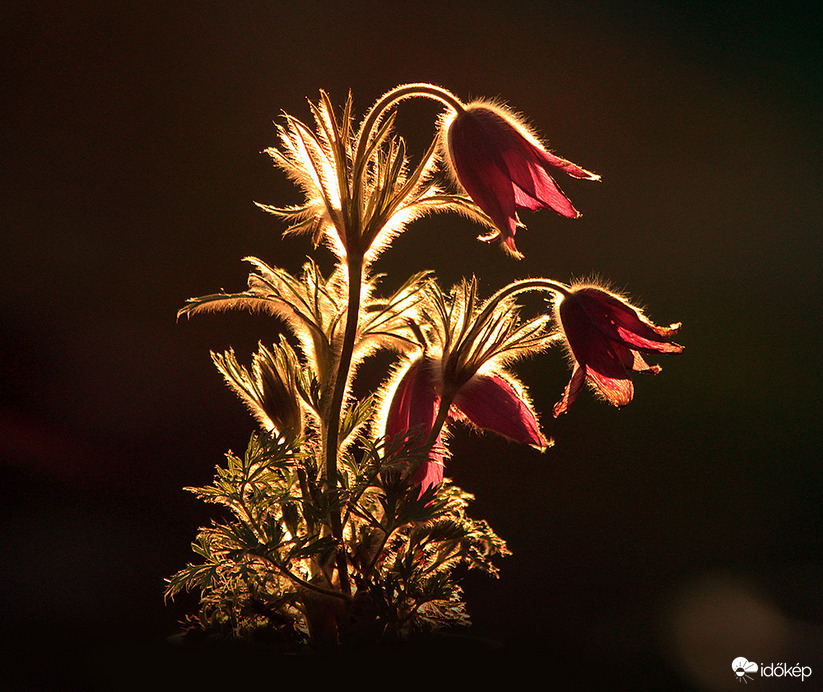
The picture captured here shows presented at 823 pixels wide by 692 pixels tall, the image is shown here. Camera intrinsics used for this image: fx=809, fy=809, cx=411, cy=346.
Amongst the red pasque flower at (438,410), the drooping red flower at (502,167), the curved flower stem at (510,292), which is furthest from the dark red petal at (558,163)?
the red pasque flower at (438,410)

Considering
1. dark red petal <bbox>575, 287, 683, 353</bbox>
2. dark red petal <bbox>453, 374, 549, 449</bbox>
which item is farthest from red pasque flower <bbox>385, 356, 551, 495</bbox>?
dark red petal <bbox>575, 287, 683, 353</bbox>

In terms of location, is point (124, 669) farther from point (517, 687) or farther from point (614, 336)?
point (614, 336)

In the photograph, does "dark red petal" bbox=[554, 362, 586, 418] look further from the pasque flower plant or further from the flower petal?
the flower petal

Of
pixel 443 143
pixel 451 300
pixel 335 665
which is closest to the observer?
pixel 335 665

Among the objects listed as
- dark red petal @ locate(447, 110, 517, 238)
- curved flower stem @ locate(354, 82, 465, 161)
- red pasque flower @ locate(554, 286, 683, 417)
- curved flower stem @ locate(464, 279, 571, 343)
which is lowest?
red pasque flower @ locate(554, 286, 683, 417)

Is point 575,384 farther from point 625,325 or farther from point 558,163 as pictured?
point 558,163

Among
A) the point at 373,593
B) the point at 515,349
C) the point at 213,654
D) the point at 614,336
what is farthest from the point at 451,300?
the point at 213,654

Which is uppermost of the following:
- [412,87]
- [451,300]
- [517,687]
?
[412,87]
